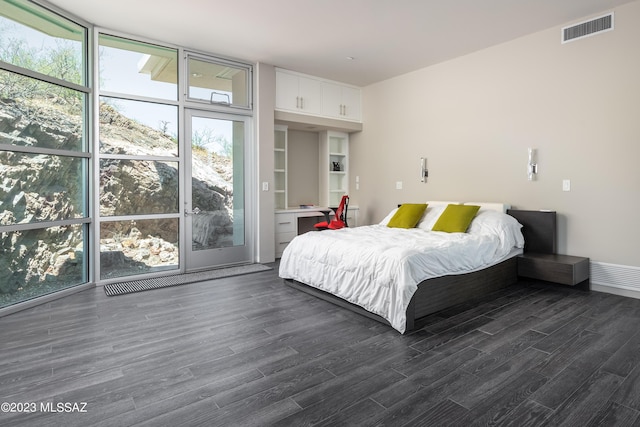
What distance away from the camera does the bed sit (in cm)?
302

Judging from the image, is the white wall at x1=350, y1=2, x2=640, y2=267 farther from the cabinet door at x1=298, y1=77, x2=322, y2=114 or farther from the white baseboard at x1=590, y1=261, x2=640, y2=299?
the cabinet door at x1=298, y1=77, x2=322, y2=114

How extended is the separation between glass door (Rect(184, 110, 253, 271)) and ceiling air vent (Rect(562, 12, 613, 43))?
165 inches

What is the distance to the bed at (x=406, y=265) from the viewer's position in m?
3.02

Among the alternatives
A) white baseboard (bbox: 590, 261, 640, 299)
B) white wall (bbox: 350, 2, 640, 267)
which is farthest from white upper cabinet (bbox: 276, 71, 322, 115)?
white baseboard (bbox: 590, 261, 640, 299)

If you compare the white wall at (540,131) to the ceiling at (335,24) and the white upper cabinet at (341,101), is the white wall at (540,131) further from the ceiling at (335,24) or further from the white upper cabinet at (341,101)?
the white upper cabinet at (341,101)

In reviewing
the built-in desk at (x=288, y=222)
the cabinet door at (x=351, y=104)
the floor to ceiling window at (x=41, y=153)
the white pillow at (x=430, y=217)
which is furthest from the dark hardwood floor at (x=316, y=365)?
the cabinet door at (x=351, y=104)

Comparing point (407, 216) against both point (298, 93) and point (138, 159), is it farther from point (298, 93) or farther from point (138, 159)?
point (138, 159)

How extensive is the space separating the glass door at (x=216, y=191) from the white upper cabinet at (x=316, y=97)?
0.80 meters

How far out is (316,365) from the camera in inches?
93.4

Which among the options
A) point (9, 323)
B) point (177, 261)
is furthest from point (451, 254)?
point (9, 323)

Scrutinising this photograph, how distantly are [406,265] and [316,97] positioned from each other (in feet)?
13.4

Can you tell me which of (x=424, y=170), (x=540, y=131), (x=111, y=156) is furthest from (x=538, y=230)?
(x=111, y=156)

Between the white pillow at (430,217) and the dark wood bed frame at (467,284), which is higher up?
the white pillow at (430,217)

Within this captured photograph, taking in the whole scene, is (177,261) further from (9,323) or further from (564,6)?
(564,6)
